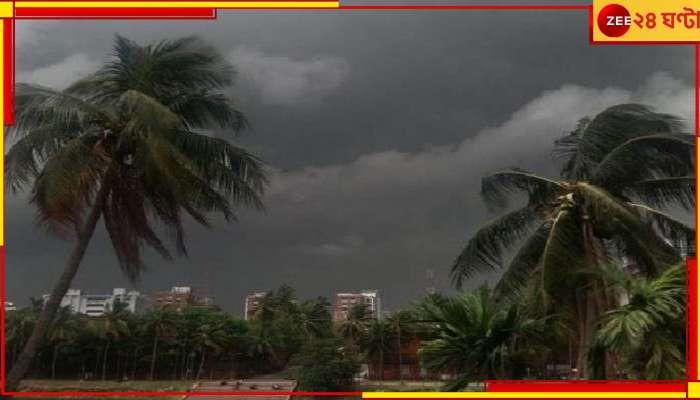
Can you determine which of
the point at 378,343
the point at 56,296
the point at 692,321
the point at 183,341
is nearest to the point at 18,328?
the point at 56,296

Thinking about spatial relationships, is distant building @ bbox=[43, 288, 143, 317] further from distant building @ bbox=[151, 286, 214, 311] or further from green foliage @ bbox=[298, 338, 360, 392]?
green foliage @ bbox=[298, 338, 360, 392]

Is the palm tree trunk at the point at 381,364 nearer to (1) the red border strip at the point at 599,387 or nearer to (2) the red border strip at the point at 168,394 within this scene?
(2) the red border strip at the point at 168,394

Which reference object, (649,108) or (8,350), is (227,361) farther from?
(649,108)

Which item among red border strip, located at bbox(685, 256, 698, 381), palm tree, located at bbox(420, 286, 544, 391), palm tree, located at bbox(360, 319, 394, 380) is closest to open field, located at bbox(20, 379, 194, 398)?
palm tree, located at bbox(360, 319, 394, 380)

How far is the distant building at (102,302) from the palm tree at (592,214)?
8.51 metres

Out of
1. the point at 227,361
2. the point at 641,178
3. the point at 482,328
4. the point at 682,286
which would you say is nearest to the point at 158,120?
the point at 482,328

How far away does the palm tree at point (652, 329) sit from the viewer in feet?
28.1

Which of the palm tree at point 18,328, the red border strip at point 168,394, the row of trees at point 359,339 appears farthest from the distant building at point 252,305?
the palm tree at point 18,328

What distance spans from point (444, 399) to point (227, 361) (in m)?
13.7

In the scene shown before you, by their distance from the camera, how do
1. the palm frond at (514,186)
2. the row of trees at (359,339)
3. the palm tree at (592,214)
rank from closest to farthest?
1. the row of trees at (359,339)
2. the palm tree at (592,214)
3. the palm frond at (514,186)

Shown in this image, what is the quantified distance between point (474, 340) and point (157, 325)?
644 inches

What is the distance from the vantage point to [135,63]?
38.0 ft

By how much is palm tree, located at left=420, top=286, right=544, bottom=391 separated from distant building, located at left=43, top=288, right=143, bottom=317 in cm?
820

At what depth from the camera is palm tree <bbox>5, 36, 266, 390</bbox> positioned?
33.2 ft
